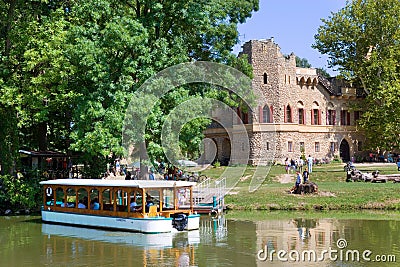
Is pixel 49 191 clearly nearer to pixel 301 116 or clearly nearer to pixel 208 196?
pixel 208 196

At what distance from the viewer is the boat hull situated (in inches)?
924

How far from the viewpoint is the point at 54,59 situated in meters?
31.0

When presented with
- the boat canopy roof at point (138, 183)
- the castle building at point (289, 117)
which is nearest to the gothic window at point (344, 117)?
the castle building at point (289, 117)

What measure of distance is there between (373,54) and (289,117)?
1079 centimetres

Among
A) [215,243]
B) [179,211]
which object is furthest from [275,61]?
[215,243]

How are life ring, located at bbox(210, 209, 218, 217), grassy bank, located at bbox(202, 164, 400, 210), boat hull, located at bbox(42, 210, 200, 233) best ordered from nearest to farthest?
boat hull, located at bbox(42, 210, 200, 233) → life ring, located at bbox(210, 209, 218, 217) → grassy bank, located at bbox(202, 164, 400, 210)

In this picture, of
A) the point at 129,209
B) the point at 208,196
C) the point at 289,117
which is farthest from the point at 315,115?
the point at 129,209

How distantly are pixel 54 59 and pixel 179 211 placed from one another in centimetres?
1189

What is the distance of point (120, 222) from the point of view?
24828 millimetres

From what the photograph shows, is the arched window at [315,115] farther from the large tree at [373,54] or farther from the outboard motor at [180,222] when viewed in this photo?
the outboard motor at [180,222]

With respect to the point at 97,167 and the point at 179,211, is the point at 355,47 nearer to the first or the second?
the point at 97,167

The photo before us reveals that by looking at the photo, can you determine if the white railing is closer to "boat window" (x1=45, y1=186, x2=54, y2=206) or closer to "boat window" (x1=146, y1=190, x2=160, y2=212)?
"boat window" (x1=146, y1=190, x2=160, y2=212)

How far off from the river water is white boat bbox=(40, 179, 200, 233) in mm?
504

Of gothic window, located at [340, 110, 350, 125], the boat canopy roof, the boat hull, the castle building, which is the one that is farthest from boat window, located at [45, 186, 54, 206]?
gothic window, located at [340, 110, 350, 125]
